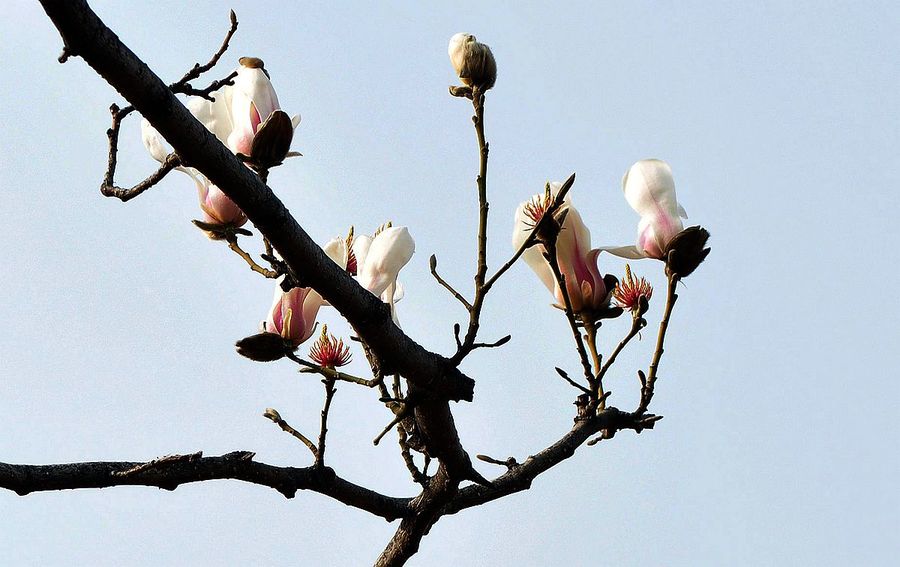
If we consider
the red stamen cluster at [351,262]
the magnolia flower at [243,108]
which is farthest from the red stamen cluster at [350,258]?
the magnolia flower at [243,108]

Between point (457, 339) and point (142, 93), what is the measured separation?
524mm

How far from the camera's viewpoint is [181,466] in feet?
4.04

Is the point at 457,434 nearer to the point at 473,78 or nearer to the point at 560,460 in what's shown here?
→ the point at 560,460

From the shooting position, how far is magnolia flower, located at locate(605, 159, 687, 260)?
1537mm

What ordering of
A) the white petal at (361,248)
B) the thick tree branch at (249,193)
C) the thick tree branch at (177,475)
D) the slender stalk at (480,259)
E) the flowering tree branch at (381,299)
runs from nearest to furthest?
1. the thick tree branch at (249,193)
2. the flowering tree branch at (381,299)
3. the thick tree branch at (177,475)
4. the slender stalk at (480,259)
5. the white petal at (361,248)

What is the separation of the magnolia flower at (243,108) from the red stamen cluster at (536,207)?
1.19ft

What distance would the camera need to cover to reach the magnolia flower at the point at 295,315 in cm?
144

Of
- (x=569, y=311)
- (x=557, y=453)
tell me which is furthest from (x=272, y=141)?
(x=557, y=453)

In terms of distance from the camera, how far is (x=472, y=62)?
140 cm

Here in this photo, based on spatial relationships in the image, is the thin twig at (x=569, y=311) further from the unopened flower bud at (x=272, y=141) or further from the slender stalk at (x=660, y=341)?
the unopened flower bud at (x=272, y=141)

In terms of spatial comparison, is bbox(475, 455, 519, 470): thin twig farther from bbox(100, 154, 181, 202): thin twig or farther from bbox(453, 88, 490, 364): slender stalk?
bbox(100, 154, 181, 202): thin twig

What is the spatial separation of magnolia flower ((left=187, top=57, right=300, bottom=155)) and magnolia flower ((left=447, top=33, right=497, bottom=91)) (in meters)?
0.24

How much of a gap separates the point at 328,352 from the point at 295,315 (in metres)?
0.07

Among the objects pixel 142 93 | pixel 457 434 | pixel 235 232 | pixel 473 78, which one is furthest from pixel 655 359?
pixel 142 93
